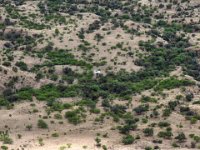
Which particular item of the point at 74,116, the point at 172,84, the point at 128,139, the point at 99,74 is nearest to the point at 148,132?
the point at 128,139

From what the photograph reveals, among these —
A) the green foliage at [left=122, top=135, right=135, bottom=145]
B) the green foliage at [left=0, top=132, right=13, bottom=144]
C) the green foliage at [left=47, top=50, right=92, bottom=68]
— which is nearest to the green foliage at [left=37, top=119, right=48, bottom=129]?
the green foliage at [left=0, top=132, right=13, bottom=144]

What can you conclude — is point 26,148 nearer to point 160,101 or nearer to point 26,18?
point 160,101

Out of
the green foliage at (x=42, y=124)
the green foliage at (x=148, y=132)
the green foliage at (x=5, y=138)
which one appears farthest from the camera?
the green foliage at (x=42, y=124)

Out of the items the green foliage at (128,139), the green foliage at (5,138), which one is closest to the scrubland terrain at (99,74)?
the green foliage at (128,139)

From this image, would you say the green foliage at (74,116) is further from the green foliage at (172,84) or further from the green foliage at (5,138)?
the green foliage at (172,84)

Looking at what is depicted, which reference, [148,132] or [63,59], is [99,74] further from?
[148,132]

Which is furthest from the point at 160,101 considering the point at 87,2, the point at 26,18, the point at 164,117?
the point at 87,2

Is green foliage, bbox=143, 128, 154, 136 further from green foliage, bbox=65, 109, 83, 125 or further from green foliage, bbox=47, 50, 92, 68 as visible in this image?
green foliage, bbox=47, 50, 92, 68

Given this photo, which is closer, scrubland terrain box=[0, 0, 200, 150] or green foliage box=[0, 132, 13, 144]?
green foliage box=[0, 132, 13, 144]
